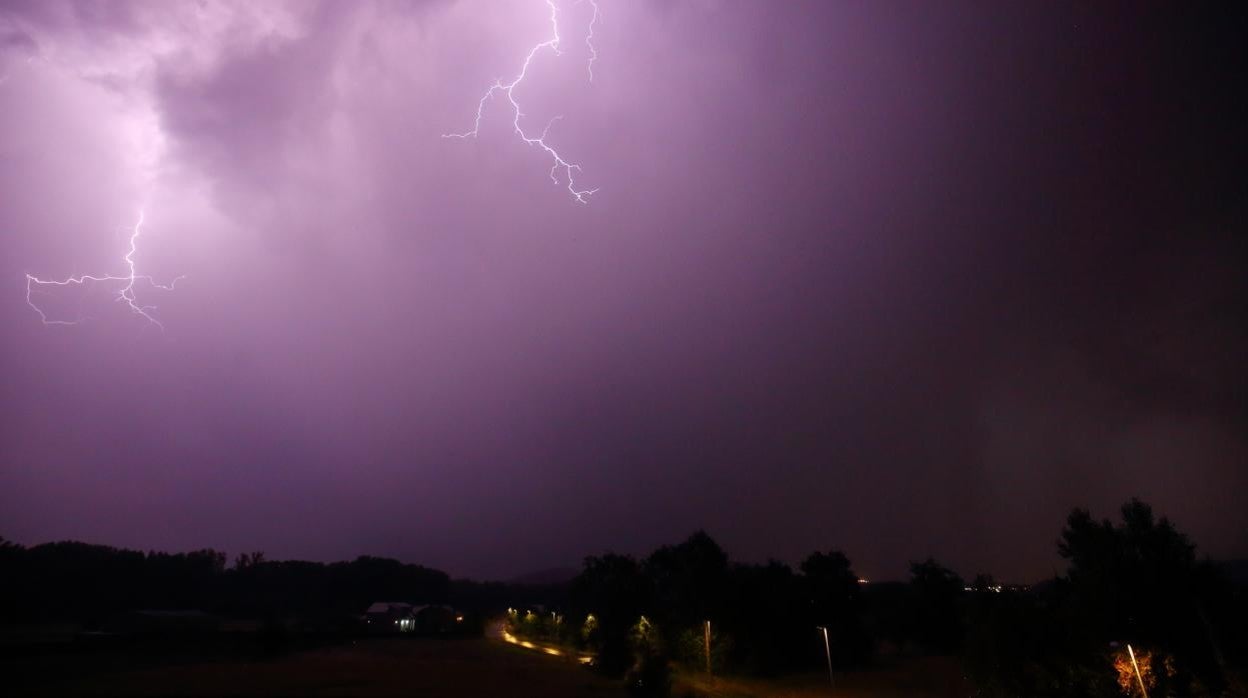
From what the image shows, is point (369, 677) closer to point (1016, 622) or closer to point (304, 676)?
point (304, 676)

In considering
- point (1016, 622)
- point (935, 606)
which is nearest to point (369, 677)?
point (1016, 622)

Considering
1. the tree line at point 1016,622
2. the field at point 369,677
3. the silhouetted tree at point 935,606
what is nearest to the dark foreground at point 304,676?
the field at point 369,677

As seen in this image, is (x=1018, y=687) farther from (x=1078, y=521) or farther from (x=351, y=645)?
(x=351, y=645)

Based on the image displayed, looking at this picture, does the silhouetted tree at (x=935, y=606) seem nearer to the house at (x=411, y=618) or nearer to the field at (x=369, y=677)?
the field at (x=369, y=677)

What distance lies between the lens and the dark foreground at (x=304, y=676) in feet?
66.8

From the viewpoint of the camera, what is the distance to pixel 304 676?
82.5ft

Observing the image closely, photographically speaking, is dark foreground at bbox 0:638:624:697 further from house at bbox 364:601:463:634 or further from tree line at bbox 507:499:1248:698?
house at bbox 364:601:463:634

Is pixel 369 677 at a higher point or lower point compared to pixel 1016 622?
lower

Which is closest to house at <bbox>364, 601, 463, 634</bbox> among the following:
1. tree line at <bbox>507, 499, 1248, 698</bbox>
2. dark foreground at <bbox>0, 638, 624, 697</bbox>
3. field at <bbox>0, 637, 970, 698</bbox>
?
tree line at <bbox>507, 499, 1248, 698</bbox>

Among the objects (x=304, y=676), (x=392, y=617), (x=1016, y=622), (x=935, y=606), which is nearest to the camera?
(x=1016, y=622)

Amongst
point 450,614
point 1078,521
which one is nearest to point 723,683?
point 1078,521

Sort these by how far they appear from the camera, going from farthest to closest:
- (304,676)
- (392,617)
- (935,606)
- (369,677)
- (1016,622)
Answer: (392,617) < (935,606) < (369,677) < (304,676) < (1016,622)

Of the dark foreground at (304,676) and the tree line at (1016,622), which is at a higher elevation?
the tree line at (1016,622)

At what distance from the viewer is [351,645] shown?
43062mm
